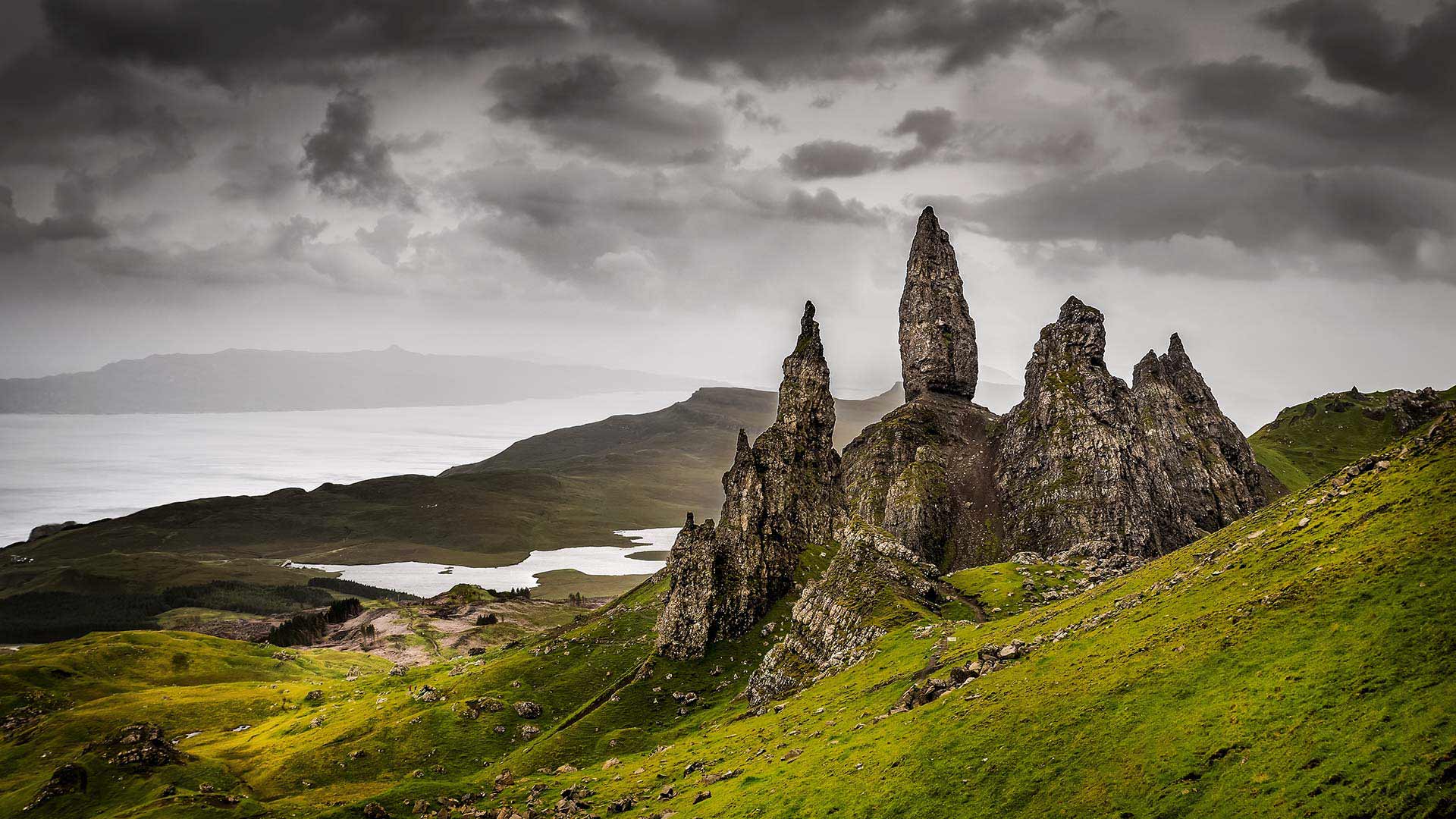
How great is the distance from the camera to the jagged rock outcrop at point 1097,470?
556 feet

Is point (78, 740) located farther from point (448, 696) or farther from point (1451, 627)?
point (1451, 627)

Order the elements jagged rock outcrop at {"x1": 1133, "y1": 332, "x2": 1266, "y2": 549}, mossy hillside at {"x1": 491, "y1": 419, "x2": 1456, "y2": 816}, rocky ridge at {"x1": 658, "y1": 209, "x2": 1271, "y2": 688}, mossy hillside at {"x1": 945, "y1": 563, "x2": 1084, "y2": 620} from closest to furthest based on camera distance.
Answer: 1. mossy hillside at {"x1": 491, "y1": 419, "x2": 1456, "y2": 816}
2. mossy hillside at {"x1": 945, "y1": 563, "x2": 1084, "y2": 620}
3. rocky ridge at {"x1": 658, "y1": 209, "x2": 1271, "y2": 688}
4. jagged rock outcrop at {"x1": 1133, "y1": 332, "x2": 1266, "y2": 549}

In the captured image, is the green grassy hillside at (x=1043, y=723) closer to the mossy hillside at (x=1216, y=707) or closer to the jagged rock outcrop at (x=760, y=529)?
the mossy hillside at (x=1216, y=707)

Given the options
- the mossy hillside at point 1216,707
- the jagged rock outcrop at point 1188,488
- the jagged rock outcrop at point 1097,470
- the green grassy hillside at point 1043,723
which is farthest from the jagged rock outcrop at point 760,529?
the jagged rock outcrop at point 1188,488

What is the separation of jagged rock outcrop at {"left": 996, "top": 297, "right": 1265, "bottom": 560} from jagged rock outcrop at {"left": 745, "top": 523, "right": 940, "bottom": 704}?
84.4 metres

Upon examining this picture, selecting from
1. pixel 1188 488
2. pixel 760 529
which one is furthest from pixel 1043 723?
pixel 1188 488

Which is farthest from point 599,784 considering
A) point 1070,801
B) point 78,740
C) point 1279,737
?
point 78,740

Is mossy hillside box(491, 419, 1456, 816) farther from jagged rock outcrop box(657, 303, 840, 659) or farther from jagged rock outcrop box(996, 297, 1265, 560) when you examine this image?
jagged rock outcrop box(996, 297, 1265, 560)

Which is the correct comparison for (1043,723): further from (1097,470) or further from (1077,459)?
(1077,459)

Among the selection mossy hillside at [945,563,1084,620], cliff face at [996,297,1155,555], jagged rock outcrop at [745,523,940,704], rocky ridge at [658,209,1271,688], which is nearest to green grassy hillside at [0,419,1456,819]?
mossy hillside at [945,563,1084,620]

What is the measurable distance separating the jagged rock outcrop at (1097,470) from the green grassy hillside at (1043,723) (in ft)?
257

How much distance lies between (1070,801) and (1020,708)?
10.3 metres

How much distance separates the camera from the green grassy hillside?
Answer: 94.4 feet

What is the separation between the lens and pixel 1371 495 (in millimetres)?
44969
